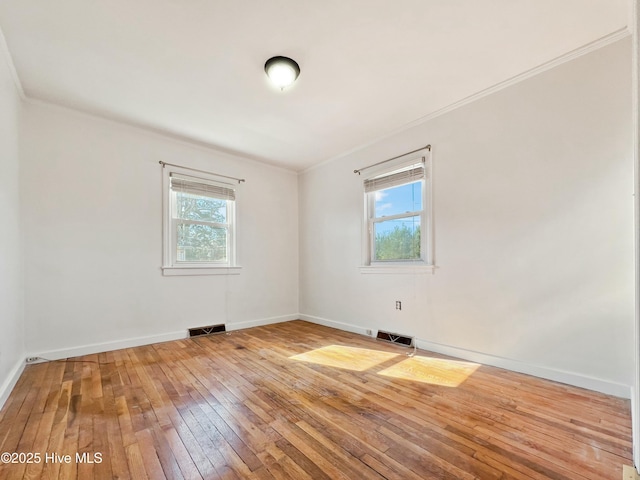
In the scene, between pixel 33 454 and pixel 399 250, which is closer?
pixel 33 454

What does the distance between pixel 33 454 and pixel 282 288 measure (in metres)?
3.45

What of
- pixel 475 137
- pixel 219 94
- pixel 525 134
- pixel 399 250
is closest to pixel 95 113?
pixel 219 94

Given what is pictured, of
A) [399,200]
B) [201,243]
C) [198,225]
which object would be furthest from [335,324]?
[198,225]

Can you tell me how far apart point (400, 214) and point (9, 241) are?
12.3ft

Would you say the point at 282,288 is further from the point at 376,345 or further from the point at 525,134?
the point at 525,134

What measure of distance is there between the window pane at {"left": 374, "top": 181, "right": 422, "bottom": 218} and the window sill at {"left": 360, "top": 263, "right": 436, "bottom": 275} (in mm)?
670

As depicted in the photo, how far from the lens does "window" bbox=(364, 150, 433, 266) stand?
10.8ft

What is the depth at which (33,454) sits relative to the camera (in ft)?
4.78

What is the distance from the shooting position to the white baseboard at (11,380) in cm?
198

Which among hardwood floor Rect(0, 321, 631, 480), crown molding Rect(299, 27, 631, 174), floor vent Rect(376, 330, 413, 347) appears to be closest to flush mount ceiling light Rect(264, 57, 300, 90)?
crown molding Rect(299, 27, 631, 174)

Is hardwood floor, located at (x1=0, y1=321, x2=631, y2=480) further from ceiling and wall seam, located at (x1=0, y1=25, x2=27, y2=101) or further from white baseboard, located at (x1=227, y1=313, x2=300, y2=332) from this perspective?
ceiling and wall seam, located at (x1=0, y1=25, x2=27, y2=101)

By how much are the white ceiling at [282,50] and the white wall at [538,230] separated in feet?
1.10

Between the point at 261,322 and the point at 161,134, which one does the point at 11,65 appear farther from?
the point at 261,322

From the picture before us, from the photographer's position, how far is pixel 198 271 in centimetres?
386
